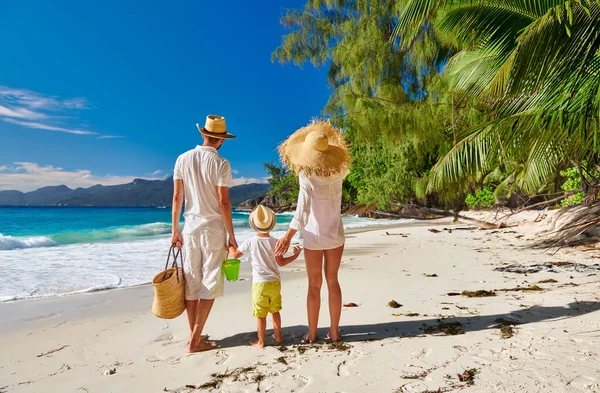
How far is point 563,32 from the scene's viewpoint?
4488 mm

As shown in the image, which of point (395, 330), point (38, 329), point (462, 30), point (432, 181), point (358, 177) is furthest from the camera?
point (358, 177)

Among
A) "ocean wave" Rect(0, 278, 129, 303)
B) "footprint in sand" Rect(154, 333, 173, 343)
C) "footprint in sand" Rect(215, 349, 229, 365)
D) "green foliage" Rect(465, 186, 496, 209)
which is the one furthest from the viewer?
"green foliage" Rect(465, 186, 496, 209)

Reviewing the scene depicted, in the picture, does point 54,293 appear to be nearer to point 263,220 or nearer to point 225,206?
point 225,206

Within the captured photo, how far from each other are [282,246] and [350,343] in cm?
86

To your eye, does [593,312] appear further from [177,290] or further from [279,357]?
[177,290]

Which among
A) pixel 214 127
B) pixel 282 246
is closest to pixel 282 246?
pixel 282 246

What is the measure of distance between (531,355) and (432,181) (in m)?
5.44

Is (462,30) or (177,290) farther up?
(462,30)

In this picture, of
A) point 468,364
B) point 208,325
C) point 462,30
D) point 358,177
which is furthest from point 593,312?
point 358,177

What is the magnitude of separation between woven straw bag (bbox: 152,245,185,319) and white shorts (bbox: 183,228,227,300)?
2.1 inches

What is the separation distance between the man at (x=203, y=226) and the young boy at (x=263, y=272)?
0.56 ft

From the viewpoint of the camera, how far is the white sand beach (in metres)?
2.33

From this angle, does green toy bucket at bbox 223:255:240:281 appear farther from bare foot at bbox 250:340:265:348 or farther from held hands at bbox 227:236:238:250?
bare foot at bbox 250:340:265:348

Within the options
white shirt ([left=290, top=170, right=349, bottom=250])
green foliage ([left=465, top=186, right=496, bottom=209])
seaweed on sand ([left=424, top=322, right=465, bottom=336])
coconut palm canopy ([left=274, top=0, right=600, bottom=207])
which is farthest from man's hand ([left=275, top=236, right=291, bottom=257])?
green foliage ([left=465, top=186, right=496, bottom=209])
